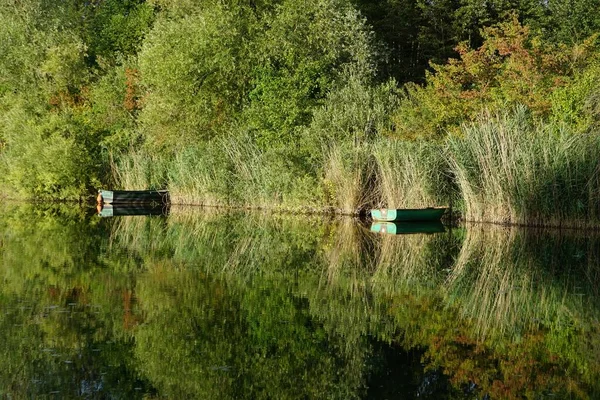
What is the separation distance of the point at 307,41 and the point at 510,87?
782 cm

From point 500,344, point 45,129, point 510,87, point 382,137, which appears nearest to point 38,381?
point 500,344

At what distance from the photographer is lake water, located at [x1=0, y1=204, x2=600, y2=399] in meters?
7.15

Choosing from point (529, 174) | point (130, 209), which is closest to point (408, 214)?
point (529, 174)

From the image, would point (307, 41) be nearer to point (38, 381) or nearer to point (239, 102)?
point (239, 102)

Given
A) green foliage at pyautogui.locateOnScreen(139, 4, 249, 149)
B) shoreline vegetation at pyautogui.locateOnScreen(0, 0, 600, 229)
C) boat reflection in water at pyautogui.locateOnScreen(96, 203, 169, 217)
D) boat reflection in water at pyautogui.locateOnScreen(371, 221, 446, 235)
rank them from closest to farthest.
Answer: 1. boat reflection in water at pyautogui.locateOnScreen(371, 221, 446, 235)
2. shoreline vegetation at pyautogui.locateOnScreen(0, 0, 600, 229)
3. boat reflection in water at pyautogui.locateOnScreen(96, 203, 169, 217)
4. green foliage at pyautogui.locateOnScreen(139, 4, 249, 149)

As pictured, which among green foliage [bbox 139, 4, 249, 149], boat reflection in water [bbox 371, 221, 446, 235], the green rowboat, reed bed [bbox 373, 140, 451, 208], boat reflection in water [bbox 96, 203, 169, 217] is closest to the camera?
boat reflection in water [bbox 371, 221, 446, 235]

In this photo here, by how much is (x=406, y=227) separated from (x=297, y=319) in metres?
12.3

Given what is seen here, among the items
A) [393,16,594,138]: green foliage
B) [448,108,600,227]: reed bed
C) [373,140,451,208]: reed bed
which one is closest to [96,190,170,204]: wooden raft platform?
[393,16,594,138]: green foliage

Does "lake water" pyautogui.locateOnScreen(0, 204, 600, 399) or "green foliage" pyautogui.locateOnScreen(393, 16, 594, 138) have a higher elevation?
"green foliage" pyautogui.locateOnScreen(393, 16, 594, 138)

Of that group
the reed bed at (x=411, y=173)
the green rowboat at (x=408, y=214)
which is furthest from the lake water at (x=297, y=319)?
the reed bed at (x=411, y=173)

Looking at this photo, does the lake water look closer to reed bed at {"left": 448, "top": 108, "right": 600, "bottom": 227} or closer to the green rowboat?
reed bed at {"left": 448, "top": 108, "right": 600, "bottom": 227}

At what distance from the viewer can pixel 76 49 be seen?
38.2 meters

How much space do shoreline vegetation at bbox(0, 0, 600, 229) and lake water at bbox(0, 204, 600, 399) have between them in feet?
12.3

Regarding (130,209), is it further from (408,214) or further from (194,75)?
(408,214)
